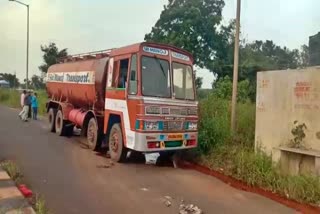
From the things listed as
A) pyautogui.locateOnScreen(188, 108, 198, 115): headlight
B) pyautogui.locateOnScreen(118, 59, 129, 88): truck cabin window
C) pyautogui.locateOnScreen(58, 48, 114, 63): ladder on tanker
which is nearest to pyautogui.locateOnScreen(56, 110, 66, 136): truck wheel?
pyautogui.locateOnScreen(58, 48, 114, 63): ladder on tanker

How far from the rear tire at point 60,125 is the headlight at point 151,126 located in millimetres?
6791

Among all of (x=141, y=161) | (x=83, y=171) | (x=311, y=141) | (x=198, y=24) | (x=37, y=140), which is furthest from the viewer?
(x=198, y=24)

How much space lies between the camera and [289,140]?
28.5 ft

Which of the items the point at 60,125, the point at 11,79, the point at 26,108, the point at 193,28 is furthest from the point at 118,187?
the point at 11,79

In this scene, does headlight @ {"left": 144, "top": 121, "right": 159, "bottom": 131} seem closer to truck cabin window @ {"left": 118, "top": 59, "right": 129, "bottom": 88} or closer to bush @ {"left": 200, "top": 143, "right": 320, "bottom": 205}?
truck cabin window @ {"left": 118, "top": 59, "right": 129, "bottom": 88}

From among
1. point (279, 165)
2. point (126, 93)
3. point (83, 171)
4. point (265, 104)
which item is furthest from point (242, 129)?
point (83, 171)

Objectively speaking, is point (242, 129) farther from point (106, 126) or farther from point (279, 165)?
point (106, 126)

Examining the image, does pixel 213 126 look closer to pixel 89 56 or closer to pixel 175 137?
pixel 175 137

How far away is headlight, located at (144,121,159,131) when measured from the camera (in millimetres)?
9453

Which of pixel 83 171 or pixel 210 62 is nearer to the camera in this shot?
pixel 83 171

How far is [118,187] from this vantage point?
316 inches

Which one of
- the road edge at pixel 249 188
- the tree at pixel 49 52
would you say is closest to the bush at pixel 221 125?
the road edge at pixel 249 188

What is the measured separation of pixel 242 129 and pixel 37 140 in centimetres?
709

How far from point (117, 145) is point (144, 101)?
175 centimetres
